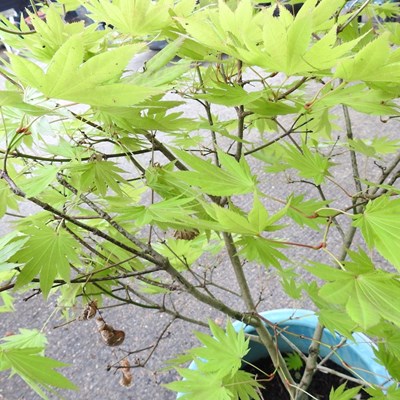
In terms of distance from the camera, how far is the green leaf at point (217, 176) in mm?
325

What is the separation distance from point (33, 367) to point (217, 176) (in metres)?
0.21

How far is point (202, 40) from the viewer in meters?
0.30

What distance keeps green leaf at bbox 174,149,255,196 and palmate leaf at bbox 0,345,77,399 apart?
178mm

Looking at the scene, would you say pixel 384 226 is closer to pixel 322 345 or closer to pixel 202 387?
pixel 202 387

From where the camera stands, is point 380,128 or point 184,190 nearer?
point 184,190

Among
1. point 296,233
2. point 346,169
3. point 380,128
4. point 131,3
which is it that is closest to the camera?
point 131,3

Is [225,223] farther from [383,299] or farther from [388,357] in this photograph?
[388,357]

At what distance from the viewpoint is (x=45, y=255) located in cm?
37

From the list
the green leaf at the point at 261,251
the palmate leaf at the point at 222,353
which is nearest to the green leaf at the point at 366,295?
the green leaf at the point at 261,251

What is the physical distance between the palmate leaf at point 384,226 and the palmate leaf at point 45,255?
0.25 metres

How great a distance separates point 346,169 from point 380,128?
37cm

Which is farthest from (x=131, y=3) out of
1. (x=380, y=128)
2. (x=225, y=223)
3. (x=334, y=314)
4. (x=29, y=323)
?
(x=380, y=128)

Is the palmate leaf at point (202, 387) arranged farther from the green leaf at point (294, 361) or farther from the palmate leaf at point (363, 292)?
the green leaf at point (294, 361)

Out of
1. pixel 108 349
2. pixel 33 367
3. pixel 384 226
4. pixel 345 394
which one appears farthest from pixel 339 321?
pixel 108 349
